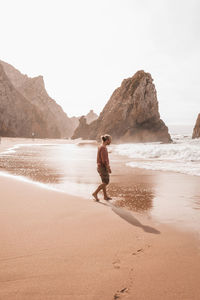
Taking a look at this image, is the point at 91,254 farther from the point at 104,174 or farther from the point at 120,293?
the point at 104,174

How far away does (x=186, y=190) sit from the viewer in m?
6.45

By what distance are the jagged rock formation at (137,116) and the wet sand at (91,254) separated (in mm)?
49511

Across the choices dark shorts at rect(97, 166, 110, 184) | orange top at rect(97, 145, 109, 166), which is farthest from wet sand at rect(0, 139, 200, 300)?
orange top at rect(97, 145, 109, 166)

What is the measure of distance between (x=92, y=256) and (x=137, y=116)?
→ 53.6m

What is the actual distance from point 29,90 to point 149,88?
80.8m

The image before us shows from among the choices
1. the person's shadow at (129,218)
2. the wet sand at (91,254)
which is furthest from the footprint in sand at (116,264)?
the person's shadow at (129,218)

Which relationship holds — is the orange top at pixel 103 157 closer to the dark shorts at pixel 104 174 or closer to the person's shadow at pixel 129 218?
the dark shorts at pixel 104 174

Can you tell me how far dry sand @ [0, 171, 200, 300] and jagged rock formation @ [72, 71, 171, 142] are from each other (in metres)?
49.7

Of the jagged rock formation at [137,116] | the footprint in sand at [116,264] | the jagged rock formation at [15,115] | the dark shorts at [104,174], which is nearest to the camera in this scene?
the footprint in sand at [116,264]

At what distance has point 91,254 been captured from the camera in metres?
2.71

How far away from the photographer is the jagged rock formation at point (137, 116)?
54250mm

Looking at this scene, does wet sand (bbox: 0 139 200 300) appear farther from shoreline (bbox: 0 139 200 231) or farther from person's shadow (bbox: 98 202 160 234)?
shoreline (bbox: 0 139 200 231)

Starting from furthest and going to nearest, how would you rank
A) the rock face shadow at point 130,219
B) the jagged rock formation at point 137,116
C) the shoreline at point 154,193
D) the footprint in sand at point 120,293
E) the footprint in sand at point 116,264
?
1. the jagged rock formation at point 137,116
2. the shoreline at point 154,193
3. the rock face shadow at point 130,219
4. the footprint in sand at point 116,264
5. the footprint in sand at point 120,293

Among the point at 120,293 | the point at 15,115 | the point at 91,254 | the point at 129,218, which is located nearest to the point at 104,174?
the point at 129,218
